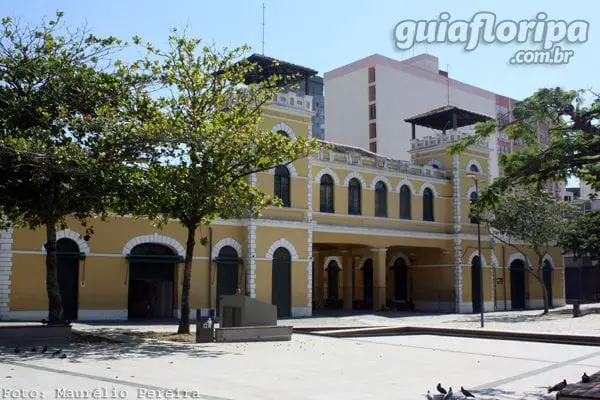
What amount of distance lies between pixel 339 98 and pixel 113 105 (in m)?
50.6

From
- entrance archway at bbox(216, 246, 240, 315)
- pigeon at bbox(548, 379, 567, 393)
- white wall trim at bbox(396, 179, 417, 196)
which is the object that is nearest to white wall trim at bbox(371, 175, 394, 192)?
white wall trim at bbox(396, 179, 417, 196)

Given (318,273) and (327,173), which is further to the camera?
(318,273)

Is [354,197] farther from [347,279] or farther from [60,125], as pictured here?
[60,125]

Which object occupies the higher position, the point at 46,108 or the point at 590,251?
the point at 46,108

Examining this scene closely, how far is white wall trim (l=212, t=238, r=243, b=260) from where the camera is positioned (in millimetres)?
30234

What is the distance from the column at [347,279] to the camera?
3975 centimetres

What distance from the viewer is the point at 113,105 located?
18.5m

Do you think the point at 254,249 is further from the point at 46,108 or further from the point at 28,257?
the point at 46,108

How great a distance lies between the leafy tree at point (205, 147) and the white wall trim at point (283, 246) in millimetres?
10269

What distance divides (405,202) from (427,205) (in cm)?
195

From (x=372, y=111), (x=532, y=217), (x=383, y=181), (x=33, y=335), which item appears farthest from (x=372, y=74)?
(x=33, y=335)

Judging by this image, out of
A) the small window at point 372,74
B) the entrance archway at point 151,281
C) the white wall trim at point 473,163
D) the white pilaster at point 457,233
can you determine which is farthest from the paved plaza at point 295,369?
the small window at point 372,74

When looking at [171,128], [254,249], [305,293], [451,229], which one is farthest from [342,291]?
[171,128]

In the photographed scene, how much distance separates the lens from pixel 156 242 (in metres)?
28.8
